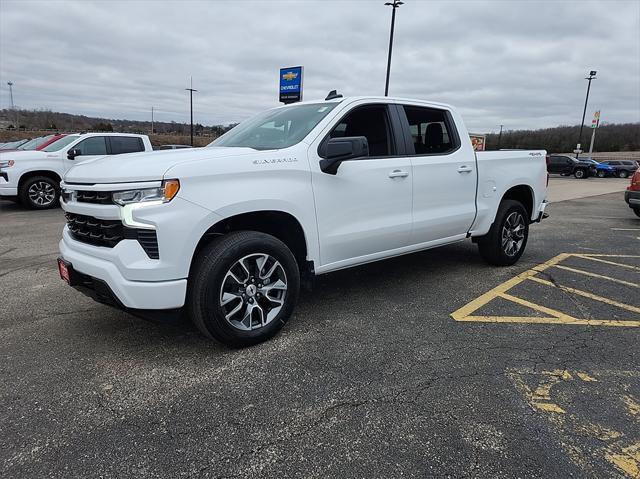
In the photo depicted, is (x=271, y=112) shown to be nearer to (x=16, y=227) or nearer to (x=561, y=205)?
(x=16, y=227)

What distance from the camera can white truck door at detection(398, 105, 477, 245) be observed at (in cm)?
448

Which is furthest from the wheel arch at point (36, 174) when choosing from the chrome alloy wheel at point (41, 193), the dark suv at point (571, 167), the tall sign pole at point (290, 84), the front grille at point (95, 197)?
the dark suv at point (571, 167)

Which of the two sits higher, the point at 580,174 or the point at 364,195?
the point at 364,195

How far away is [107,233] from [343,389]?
185 centimetres

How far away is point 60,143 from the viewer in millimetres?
11203

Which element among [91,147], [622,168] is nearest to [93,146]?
[91,147]

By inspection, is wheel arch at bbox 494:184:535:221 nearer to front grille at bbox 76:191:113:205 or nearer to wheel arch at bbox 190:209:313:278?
wheel arch at bbox 190:209:313:278

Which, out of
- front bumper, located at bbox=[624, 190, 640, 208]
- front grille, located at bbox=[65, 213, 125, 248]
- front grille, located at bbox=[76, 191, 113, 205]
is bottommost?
front bumper, located at bbox=[624, 190, 640, 208]

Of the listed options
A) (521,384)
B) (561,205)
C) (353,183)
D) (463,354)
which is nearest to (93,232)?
(353,183)

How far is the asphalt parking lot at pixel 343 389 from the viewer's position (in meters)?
2.23

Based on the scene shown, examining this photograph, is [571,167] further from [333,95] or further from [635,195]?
[333,95]

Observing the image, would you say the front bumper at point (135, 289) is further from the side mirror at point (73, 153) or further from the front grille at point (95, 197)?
the side mirror at point (73, 153)

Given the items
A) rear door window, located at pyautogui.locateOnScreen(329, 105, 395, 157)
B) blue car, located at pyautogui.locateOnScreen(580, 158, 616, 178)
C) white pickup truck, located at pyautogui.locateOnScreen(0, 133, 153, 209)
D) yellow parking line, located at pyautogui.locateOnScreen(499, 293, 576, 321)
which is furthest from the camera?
blue car, located at pyautogui.locateOnScreen(580, 158, 616, 178)

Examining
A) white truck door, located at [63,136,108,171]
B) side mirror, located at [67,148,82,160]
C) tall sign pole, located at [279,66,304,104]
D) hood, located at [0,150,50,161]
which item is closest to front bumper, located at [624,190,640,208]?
white truck door, located at [63,136,108,171]
